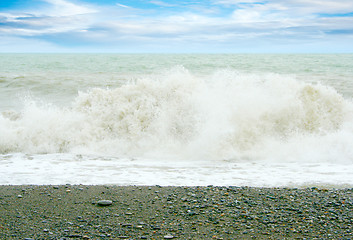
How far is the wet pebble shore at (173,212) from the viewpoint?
334 cm

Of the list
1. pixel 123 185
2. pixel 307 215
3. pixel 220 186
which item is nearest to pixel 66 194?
pixel 123 185

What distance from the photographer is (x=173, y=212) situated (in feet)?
12.6

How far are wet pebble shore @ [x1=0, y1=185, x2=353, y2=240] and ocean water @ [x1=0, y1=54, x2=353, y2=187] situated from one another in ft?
2.30

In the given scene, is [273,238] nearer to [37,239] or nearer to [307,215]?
[307,215]

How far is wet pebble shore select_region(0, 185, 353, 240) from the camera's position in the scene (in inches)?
131

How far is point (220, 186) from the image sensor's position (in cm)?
493

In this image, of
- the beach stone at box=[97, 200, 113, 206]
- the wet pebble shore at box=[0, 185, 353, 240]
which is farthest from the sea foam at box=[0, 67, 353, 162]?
the beach stone at box=[97, 200, 113, 206]

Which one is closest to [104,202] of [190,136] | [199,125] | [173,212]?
[173,212]

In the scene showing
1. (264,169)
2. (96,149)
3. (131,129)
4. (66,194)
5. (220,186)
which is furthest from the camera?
(131,129)

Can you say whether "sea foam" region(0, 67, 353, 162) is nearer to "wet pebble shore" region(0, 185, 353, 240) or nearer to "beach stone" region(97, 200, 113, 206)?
"wet pebble shore" region(0, 185, 353, 240)

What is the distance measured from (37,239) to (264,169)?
13.7 feet

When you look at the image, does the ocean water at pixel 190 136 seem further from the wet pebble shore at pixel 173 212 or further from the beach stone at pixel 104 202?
the beach stone at pixel 104 202

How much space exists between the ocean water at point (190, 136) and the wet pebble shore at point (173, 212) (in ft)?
2.30

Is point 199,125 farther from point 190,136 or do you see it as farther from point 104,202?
point 104,202
